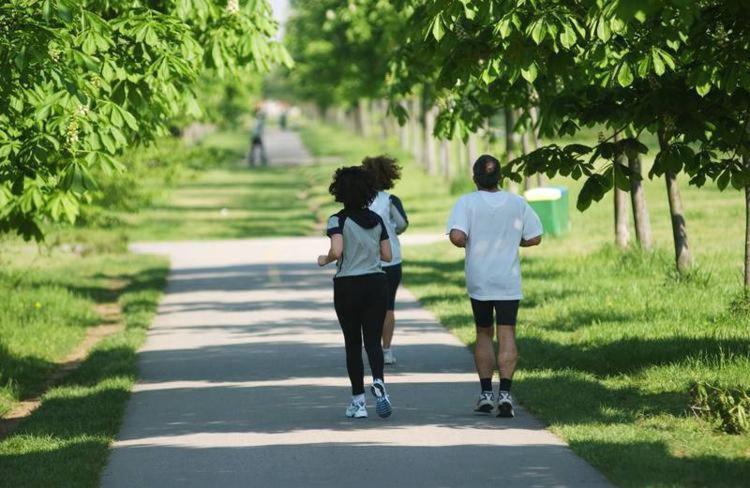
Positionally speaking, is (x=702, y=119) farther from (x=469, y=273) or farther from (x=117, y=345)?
(x=117, y=345)

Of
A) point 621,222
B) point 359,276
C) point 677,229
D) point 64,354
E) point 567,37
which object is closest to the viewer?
point 567,37

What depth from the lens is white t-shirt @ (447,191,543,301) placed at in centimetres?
963

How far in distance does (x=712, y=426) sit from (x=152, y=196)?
14.7 meters

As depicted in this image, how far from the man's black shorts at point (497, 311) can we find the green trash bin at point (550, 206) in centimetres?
1351

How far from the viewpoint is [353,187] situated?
9.77 m

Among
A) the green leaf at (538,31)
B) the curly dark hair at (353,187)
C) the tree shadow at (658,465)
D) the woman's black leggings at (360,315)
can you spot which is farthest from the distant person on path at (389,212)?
the tree shadow at (658,465)

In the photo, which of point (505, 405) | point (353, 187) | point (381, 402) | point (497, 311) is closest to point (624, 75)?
point (497, 311)

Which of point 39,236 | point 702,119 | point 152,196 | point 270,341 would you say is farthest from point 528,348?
point 152,196

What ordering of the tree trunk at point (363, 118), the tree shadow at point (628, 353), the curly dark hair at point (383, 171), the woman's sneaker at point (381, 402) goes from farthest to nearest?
the tree trunk at point (363, 118), the curly dark hair at point (383, 171), the tree shadow at point (628, 353), the woman's sneaker at point (381, 402)

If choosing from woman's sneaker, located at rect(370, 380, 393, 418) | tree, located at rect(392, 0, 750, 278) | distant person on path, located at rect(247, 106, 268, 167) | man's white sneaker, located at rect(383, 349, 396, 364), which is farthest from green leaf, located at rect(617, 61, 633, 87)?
distant person on path, located at rect(247, 106, 268, 167)

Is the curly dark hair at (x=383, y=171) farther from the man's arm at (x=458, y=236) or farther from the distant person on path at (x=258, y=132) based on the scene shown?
the distant person on path at (x=258, y=132)

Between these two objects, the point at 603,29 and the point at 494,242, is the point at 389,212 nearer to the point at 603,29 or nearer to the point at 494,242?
the point at 494,242

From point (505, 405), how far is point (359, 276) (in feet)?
4.09

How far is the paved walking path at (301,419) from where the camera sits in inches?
309
